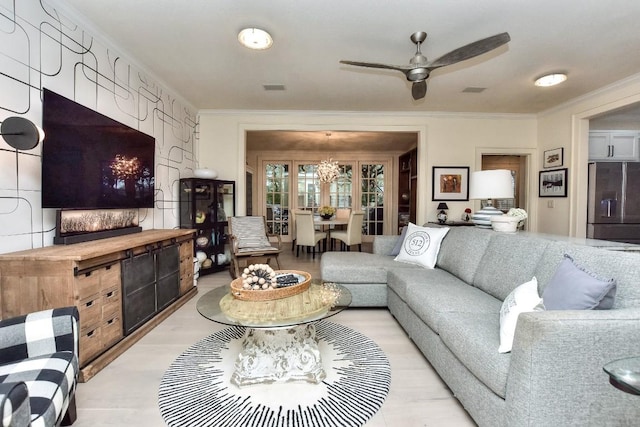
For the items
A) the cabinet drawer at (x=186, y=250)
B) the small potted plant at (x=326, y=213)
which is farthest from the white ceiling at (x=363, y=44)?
the small potted plant at (x=326, y=213)

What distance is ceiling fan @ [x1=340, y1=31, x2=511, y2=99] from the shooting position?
2029 mm

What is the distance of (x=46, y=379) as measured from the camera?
1.09m

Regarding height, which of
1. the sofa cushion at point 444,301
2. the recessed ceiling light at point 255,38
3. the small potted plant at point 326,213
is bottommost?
the sofa cushion at point 444,301

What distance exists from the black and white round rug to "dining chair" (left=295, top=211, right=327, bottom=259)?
11.4 feet

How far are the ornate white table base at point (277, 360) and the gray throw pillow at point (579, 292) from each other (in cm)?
125

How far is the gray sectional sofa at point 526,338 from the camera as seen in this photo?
1073mm

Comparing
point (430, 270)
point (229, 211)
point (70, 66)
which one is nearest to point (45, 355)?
point (70, 66)

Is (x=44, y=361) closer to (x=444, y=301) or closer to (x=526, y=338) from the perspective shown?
(x=526, y=338)

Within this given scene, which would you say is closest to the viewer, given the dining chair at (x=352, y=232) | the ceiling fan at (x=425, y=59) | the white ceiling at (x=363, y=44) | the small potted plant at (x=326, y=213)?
the ceiling fan at (x=425, y=59)

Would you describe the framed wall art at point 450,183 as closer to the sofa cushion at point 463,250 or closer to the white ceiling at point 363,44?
the white ceiling at point 363,44

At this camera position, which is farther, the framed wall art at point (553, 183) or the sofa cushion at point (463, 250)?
the framed wall art at point (553, 183)

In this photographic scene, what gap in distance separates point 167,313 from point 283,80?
2.73 metres

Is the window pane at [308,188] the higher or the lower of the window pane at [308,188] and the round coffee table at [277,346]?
the higher

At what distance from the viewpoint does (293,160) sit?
7488 millimetres
